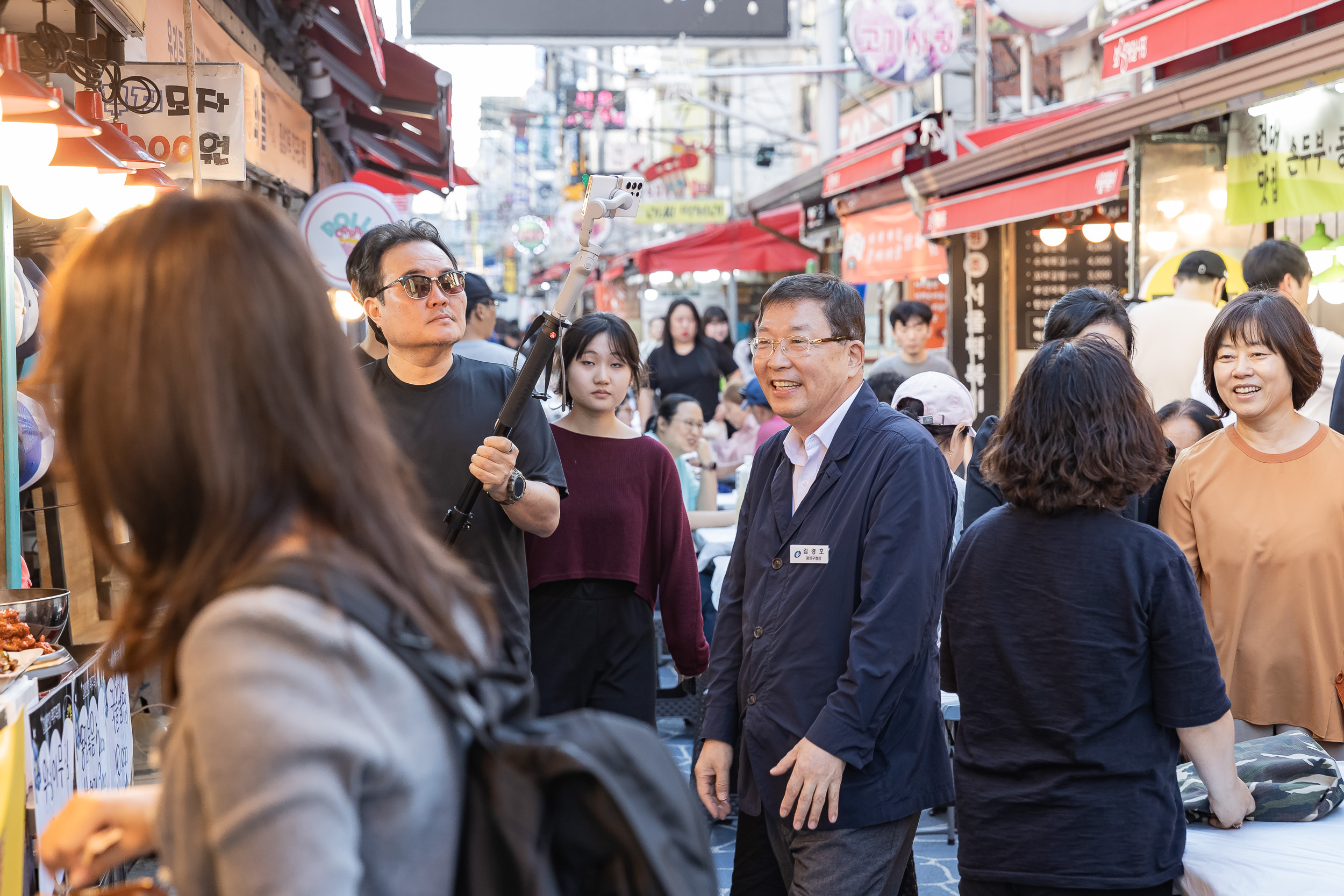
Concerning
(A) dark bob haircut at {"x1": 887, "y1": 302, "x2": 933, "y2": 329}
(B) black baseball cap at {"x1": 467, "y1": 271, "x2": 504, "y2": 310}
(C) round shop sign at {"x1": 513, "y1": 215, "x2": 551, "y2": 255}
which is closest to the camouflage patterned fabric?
(B) black baseball cap at {"x1": 467, "y1": 271, "x2": 504, "y2": 310}

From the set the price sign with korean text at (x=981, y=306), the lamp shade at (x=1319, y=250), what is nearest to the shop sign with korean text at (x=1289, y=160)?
the lamp shade at (x=1319, y=250)

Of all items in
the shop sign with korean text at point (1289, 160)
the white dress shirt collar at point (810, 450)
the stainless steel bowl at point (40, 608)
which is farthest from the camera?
the shop sign with korean text at point (1289, 160)

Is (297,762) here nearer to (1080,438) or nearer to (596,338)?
(1080,438)

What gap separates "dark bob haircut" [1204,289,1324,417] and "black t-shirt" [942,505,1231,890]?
131 cm

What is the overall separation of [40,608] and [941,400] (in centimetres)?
316

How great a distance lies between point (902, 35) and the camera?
11.7 metres

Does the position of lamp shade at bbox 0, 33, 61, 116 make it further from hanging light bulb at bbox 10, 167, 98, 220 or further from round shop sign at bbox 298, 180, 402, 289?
round shop sign at bbox 298, 180, 402, 289

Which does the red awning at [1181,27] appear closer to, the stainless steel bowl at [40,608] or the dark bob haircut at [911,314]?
the dark bob haircut at [911,314]

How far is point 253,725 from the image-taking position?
1119mm

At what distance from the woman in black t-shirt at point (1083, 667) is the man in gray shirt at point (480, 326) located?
3.50m

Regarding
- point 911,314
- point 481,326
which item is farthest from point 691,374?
point 481,326

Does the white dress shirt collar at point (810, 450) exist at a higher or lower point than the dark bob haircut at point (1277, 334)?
lower

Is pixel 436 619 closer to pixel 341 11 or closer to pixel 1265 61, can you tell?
pixel 1265 61

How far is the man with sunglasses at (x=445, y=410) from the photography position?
3449 mm
